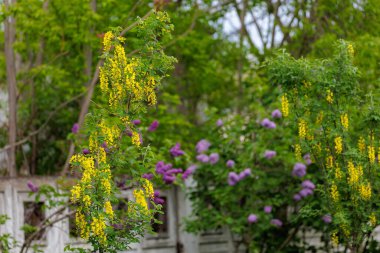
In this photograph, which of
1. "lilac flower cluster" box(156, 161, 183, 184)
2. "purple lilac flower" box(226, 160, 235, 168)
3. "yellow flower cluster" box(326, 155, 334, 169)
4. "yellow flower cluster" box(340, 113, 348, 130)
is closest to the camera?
"yellow flower cluster" box(340, 113, 348, 130)

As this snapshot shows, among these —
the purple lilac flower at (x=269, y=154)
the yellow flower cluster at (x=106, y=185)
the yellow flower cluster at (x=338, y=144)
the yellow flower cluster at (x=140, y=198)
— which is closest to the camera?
the yellow flower cluster at (x=106, y=185)

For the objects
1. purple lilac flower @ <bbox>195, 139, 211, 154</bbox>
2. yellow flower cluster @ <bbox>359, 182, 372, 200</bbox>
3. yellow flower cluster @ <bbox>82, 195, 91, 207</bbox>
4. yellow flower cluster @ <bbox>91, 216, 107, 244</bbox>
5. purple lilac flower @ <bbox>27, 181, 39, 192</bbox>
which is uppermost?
purple lilac flower @ <bbox>195, 139, 211, 154</bbox>

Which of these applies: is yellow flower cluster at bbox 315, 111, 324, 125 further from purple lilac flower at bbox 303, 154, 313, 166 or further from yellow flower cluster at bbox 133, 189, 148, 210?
purple lilac flower at bbox 303, 154, 313, 166

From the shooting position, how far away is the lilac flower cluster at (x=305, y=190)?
1230cm

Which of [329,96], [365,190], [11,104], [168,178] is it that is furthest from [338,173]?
[11,104]

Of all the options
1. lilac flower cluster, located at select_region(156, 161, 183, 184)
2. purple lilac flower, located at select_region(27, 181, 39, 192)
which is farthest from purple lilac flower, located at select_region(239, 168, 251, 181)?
purple lilac flower, located at select_region(27, 181, 39, 192)

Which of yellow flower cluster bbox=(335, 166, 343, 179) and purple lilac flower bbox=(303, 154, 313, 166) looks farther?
purple lilac flower bbox=(303, 154, 313, 166)

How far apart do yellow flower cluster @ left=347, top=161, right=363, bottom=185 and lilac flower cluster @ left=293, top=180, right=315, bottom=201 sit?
4.03m

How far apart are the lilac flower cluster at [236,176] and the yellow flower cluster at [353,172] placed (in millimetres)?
3963

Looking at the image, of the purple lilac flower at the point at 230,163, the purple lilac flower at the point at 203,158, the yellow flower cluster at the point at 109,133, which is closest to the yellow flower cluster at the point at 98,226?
the yellow flower cluster at the point at 109,133

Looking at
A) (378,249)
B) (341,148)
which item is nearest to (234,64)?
(378,249)

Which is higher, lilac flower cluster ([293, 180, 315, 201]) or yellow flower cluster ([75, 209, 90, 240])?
lilac flower cluster ([293, 180, 315, 201])

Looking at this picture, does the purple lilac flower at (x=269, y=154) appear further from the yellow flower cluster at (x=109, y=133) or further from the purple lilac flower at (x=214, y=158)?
the yellow flower cluster at (x=109, y=133)

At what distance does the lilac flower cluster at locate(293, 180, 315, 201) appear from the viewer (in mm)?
12305
